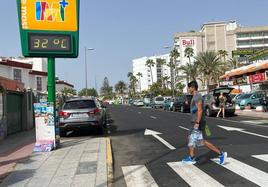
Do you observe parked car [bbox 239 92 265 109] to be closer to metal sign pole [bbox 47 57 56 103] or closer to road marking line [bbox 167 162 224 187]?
metal sign pole [bbox 47 57 56 103]

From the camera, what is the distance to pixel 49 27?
12969mm

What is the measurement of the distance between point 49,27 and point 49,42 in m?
0.49

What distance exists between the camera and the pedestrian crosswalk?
24.5 ft

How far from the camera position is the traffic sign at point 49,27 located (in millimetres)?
12727

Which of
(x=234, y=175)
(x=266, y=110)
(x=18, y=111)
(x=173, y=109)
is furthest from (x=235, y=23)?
(x=234, y=175)

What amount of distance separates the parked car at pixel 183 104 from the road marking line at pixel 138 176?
26.5 meters

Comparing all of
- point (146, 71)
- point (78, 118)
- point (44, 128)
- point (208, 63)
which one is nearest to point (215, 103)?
point (78, 118)

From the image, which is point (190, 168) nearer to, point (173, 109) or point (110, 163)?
point (110, 163)

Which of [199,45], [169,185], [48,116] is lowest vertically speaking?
[169,185]

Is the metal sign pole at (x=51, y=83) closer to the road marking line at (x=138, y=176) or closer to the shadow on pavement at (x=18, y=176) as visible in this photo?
the shadow on pavement at (x=18, y=176)

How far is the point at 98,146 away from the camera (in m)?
12.7

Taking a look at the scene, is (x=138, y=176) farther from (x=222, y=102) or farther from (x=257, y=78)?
(x=257, y=78)

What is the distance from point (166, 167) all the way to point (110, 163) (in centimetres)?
133

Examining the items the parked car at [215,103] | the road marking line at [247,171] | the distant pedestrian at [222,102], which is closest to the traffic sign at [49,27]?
the road marking line at [247,171]
